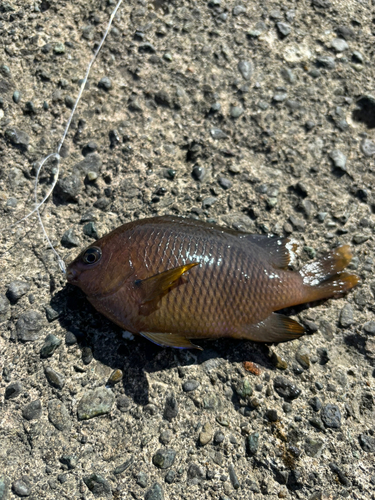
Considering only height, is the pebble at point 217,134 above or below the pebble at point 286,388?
above

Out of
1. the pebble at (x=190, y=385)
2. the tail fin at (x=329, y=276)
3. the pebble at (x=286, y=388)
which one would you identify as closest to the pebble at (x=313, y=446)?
the pebble at (x=286, y=388)

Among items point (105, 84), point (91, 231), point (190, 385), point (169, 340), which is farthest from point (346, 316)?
point (105, 84)

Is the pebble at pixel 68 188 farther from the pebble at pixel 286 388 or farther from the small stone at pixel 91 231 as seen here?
the pebble at pixel 286 388

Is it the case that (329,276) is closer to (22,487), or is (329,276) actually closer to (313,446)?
(313,446)

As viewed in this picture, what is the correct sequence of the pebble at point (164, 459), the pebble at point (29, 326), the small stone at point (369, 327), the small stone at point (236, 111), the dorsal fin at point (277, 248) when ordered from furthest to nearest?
the small stone at point (236, 111)
the small stone at point (369, 327)
the dorsal fin at point (277, 248)
the pebble at point (29, 326)
the pebble at point (164, 459)

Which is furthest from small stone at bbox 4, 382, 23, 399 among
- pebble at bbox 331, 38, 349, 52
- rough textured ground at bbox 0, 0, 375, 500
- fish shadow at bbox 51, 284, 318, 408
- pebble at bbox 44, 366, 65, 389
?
pebble at bbox 331, 38, 349, 52

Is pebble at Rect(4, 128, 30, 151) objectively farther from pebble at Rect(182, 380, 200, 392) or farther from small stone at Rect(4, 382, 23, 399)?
pebble at Rect(182, 380, 200, 392)

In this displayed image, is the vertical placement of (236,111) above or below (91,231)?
above

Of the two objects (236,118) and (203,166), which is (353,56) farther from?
(203,166)
